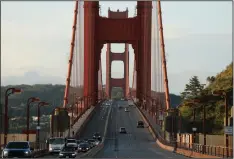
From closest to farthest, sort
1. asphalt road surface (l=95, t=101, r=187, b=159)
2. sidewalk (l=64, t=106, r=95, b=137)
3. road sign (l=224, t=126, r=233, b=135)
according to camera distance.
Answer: road sign (l=224, t=126, r=233, b=135) → asphalt road surface (l=95, t=101, r=187, b=159) → sidewalk (l=64, t=106, r=95, b=137)

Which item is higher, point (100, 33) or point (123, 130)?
point (100, 33)

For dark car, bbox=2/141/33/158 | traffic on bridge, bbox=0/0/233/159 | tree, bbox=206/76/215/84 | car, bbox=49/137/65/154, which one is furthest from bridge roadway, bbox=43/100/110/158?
dark car, bbox=2/141/33/158

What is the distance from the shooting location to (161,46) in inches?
4577

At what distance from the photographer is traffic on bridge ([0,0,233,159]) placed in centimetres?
6053

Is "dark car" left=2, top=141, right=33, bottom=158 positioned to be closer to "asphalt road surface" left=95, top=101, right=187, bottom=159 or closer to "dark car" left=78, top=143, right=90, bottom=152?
"dark car" left=78, top=143, right=90, bottom=152

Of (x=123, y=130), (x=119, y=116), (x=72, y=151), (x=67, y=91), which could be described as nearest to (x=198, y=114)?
(x=123, y=130)

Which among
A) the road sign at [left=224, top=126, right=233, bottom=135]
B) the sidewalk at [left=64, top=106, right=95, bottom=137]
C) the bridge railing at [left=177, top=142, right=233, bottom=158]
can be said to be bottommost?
the bridge railing at [left=177, top=142, right=233, bottom=158]

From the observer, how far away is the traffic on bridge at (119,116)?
60531 millimetres

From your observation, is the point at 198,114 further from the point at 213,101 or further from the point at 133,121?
the point at 133,121

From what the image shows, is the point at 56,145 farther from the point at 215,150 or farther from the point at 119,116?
the point at 119,116

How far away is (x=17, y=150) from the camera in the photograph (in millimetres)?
42719

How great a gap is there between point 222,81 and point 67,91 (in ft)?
92.7

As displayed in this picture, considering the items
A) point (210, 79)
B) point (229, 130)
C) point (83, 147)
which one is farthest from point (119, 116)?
point (229, 130)

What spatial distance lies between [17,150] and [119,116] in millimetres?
119800
